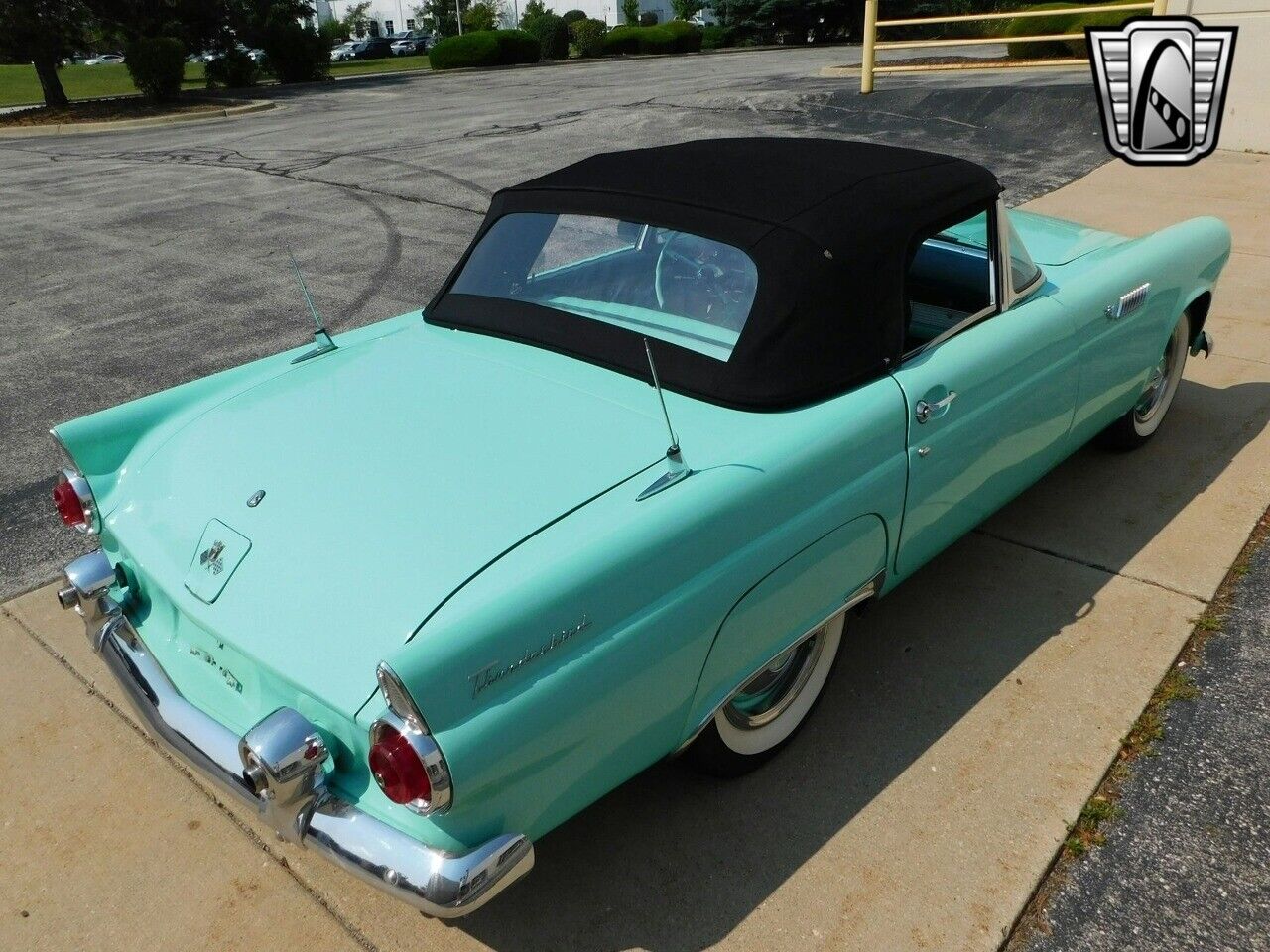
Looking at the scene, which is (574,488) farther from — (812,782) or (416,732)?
(812,782)

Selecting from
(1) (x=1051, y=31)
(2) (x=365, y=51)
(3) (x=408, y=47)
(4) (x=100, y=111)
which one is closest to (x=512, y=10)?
(3) (x=408, y=47)

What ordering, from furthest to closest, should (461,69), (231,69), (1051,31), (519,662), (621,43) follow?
(621,43) → (461,69) → (231,69) → (1051,31) → (519,662)

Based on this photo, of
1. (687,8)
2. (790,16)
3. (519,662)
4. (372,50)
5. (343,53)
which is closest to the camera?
(519,662)

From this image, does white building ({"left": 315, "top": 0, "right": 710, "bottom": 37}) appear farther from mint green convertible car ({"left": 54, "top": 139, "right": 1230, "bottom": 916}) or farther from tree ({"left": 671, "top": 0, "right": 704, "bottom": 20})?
mint green convertible car ({"left": 54, "top": 139, "right": 1230, "bottom": 916})

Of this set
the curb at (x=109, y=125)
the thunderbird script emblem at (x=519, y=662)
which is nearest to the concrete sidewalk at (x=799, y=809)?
the thunderbird script emblem at (x=519, y=662)

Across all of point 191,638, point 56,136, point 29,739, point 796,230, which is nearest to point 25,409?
point 29,739

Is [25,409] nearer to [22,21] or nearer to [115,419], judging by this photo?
[115,419]

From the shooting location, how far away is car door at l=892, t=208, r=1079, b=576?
3.02 m

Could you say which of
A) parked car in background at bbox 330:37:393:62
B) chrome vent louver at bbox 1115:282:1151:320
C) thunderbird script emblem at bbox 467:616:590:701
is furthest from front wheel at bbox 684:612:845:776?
parked car in background at bbox 330:37:393:62

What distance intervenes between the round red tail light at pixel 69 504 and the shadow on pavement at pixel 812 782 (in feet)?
5.17

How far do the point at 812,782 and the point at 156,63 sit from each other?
77.8 feet

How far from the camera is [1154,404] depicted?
4793mm

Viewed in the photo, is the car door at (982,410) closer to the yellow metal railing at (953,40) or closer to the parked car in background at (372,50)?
the yellow metal railing at (953,40)

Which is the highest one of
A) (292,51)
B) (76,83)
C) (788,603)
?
(292,51)
